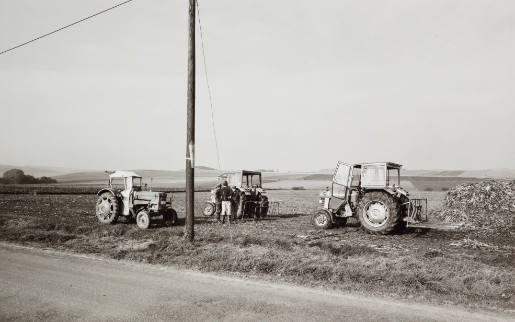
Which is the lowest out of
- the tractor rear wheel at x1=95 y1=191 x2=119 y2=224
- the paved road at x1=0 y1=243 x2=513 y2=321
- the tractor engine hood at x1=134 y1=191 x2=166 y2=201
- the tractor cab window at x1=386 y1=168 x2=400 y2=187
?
the paved road at x1=0 y1=243 x2=513 y2=321

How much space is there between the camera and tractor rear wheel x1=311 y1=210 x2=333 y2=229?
15.6 meters

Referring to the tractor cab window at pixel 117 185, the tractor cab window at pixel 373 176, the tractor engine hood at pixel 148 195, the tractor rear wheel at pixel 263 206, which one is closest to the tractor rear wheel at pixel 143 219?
the tractor engine hood at pixel 148 195

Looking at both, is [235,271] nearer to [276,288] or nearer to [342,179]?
[276,288]

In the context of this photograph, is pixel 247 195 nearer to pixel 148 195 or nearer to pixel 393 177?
pixel 148 195

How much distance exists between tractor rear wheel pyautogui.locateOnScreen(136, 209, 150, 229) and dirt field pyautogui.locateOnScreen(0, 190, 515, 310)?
456 millimetres

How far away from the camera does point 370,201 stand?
1453cm

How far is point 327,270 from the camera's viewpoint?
→ 8.71 metres

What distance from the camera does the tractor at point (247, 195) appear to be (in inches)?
790

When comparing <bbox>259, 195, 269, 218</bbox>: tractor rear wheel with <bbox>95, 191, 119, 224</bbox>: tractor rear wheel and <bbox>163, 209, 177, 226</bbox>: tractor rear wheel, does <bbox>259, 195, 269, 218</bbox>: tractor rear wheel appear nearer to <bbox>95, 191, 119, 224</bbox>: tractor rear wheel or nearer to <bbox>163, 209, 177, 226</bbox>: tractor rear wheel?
<bbox>163, 209, 177, 226</bbox>: tractor rear wheel

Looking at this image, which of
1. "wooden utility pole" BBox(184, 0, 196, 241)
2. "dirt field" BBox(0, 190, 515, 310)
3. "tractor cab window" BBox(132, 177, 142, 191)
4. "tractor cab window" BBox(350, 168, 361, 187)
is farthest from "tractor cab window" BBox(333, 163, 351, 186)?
"tractor cab window" BBox(132, 177, 142, 191)

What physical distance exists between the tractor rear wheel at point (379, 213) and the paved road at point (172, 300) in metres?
7.48

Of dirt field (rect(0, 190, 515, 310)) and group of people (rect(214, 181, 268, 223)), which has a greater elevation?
group of people (rect(214, 181, 268, 223))

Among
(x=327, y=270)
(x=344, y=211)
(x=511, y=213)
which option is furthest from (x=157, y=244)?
(x=511, y=213)

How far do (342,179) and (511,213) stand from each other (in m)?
7.03
